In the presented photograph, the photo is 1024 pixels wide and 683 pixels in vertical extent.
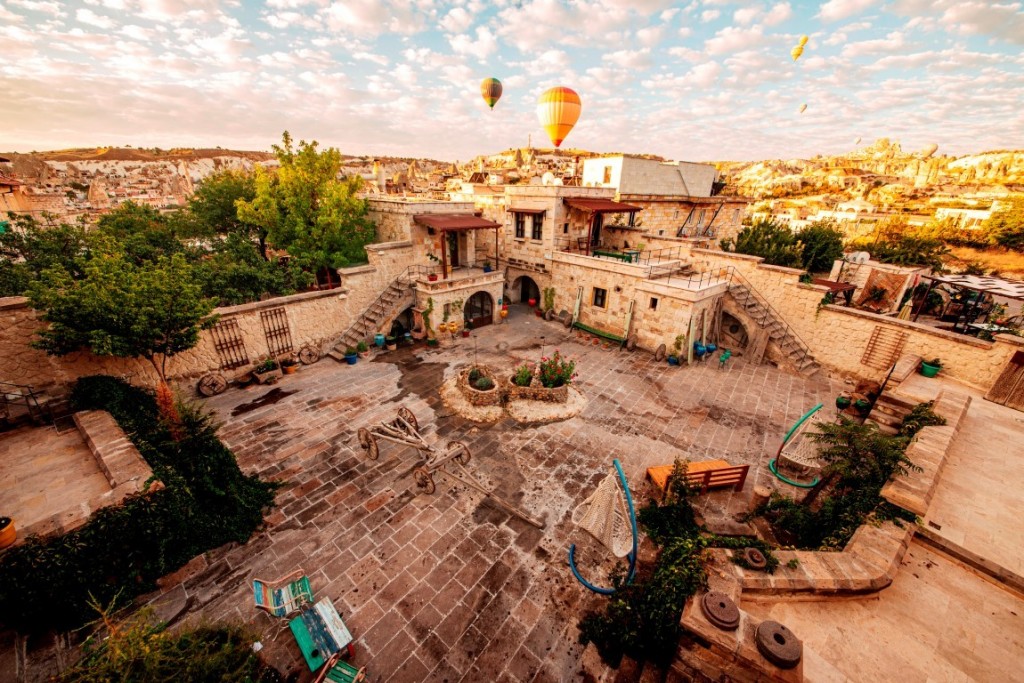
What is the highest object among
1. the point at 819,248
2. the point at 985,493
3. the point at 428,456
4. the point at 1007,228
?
the point at 1007,228

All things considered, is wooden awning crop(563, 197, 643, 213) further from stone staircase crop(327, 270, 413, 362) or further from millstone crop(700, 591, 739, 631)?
millstone crop(700, 591, 739, 631)

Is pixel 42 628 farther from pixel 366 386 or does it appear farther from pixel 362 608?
pixel 366 386

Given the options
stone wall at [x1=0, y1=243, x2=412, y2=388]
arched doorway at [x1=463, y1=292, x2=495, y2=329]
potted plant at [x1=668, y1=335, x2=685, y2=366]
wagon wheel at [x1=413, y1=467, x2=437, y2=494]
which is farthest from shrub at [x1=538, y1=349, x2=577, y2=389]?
stone wall at [x1=0, y1=243, x2=412, y2=388]

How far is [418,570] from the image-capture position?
22.1 feet

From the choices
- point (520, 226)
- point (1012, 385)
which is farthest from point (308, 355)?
point (1012, 385)

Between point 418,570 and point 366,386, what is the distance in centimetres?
776

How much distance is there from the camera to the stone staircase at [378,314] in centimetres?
1514

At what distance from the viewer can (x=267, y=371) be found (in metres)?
13.2

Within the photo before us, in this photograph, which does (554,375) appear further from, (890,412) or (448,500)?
(890,412)

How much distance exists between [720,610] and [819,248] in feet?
74.4

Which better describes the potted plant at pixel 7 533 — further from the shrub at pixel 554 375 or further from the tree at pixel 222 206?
the tree at pixel 222 206

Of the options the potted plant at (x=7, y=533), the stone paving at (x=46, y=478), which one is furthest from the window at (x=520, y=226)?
the potted plant at (x=7, y=533)

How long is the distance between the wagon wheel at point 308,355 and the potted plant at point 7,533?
9.15 m

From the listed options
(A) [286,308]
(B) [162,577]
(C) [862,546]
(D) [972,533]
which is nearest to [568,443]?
(C) [862,546]
